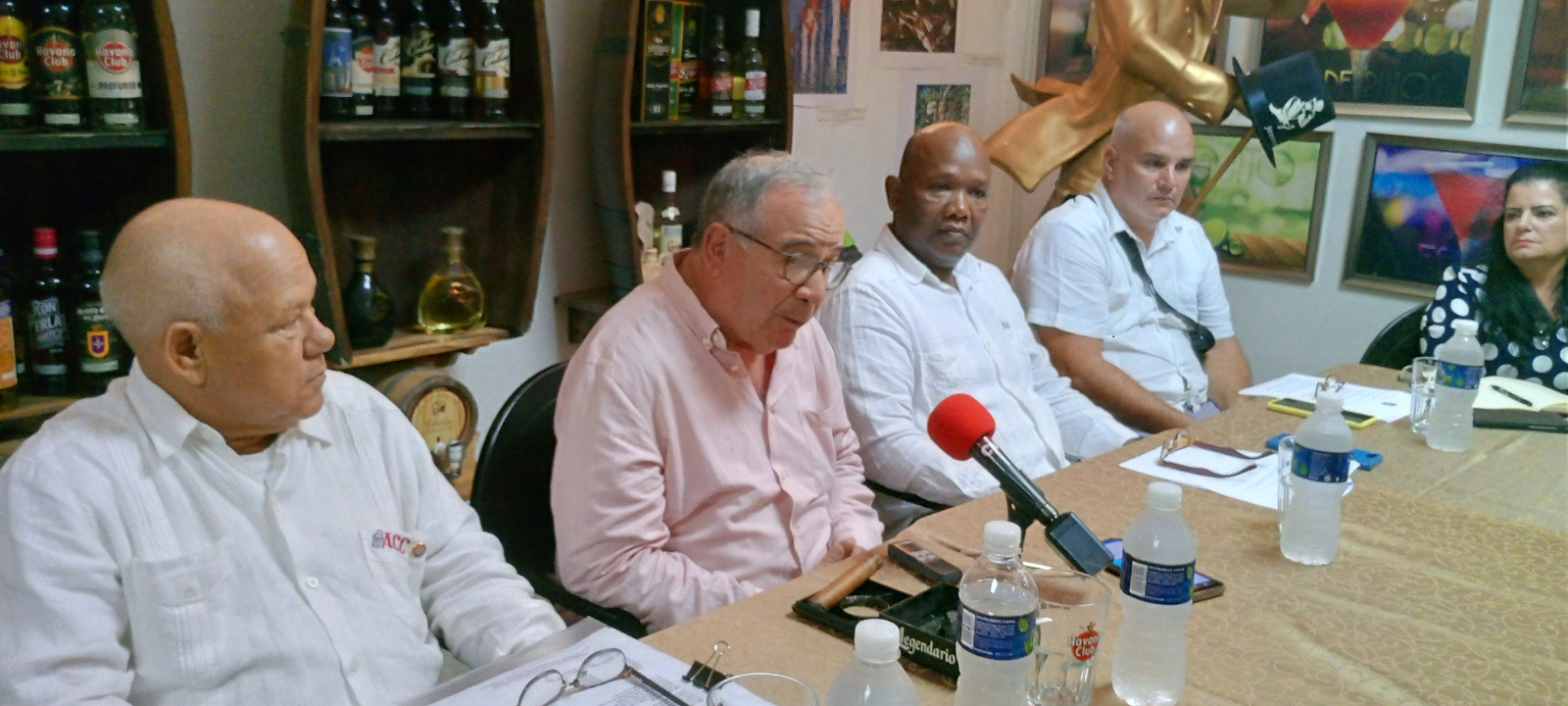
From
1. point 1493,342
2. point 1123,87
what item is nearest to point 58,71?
point 1123,87

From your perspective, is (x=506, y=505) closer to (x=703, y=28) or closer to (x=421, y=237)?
(x=421, y=237)

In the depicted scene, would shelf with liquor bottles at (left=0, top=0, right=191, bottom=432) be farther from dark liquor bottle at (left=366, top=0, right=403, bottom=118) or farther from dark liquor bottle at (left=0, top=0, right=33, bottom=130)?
dark liquor bottle at (left=366, top=0, right=403, bottom=118)

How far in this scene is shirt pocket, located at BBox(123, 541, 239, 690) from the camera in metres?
1.23

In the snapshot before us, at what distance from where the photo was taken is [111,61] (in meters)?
1.97

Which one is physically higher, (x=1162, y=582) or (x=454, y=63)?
(x=454, y=63)

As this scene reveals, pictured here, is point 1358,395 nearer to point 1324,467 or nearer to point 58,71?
point 1324,467

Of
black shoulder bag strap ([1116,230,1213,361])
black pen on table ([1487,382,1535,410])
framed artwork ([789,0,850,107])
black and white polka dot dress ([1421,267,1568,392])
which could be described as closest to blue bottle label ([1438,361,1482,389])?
black pen on table ([1487,382,1535,410])

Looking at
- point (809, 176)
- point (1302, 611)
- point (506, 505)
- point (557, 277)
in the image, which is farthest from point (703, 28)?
point (1302, 611)

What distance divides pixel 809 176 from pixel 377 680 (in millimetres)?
961

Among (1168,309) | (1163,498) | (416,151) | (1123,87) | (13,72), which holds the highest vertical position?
(1123,87)

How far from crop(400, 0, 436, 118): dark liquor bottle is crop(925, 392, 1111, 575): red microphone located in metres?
1.62

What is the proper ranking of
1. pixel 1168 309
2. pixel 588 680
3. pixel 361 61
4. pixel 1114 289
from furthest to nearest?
1. pixel 1168 309
2. pixel 1114 289
3. pixel 361 61
4. pixel 588 680

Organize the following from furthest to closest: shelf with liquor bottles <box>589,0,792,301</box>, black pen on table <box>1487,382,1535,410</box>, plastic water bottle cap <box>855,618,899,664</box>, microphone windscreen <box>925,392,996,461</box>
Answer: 1. shelf with liquor bottles <box>589,0,792,301</box>
2. black pen on table <box>1487,382,1535,410</box>
3. microphone windscreen <box>925,392,996,461</box>
4. plastic water bottle cap <box>855,618,899,664</box>

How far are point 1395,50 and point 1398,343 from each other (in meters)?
1.21
